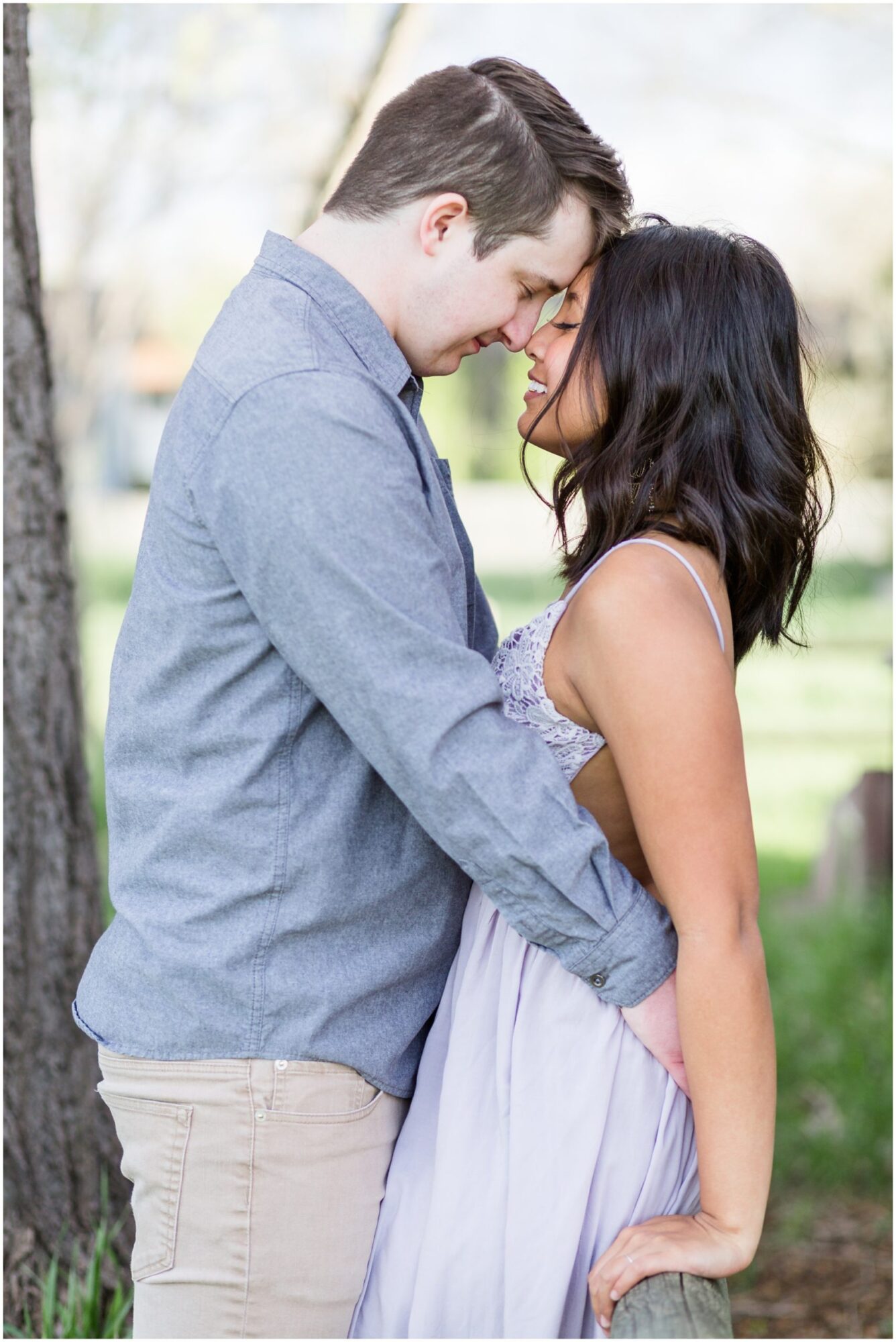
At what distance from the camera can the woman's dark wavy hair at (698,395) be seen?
1.74m

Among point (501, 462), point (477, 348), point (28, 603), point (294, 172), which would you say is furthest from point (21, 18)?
point (501, 462)

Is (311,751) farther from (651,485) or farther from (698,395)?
(698,395)

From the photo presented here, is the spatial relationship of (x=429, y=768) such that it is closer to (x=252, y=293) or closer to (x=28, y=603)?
(x=252, y=293)

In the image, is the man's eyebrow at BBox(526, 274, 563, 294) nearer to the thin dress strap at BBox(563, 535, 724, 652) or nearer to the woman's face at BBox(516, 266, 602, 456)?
the woman's face at BBox(516, 266, 602, 456)

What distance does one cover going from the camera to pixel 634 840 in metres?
1.79

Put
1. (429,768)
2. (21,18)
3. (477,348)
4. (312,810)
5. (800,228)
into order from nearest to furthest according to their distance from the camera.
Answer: (429,768), (312,810), (477,348), (21,18), (800,228)

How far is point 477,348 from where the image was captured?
1.91 meters

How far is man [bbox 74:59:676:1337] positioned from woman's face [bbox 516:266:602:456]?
0.36 ft

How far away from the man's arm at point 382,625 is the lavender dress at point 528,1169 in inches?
8.2

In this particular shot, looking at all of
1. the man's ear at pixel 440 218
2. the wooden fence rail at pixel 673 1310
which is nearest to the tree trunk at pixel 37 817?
the man's ear at pixel 440 218

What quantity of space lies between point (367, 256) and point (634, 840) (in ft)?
2.97

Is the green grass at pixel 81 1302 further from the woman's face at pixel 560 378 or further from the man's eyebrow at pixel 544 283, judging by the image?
the man's eyebrow at pixel 544 283

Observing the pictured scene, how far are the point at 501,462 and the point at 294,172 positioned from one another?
17.7 m

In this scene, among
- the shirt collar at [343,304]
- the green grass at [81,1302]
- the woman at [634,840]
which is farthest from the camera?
the green grass at [81,1302]
